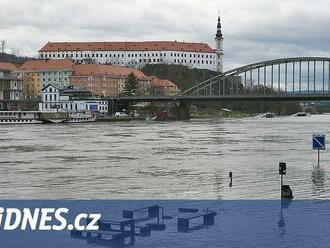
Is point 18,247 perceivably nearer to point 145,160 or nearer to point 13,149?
point 145,160

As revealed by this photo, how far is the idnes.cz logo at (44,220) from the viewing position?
18.7m

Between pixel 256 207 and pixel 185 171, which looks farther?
pixel 185 171

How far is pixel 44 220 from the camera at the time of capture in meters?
20.0

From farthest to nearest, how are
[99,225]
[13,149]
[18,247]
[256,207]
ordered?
[13,149], [256,207], [99,225], [18,247]

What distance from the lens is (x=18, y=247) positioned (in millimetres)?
16469

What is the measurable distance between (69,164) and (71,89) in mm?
133995

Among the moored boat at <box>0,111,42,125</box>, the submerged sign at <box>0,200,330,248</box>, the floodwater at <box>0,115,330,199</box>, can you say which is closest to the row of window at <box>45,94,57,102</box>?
the moored boat at <box>0,111,42,125</box>

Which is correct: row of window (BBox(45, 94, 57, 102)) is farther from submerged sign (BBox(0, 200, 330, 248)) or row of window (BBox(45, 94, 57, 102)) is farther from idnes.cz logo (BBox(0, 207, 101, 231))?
idnes.cz logo (BBox(0, 207, 101, 231))

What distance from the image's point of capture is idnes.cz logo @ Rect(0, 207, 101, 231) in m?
A: 18.7

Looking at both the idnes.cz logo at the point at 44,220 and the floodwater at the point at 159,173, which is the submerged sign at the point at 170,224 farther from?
the floodwater at the point at 159,173

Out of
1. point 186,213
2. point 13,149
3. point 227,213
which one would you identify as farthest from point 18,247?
point 13,149

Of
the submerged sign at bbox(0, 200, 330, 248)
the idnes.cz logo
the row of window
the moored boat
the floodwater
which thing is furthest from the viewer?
the row of window

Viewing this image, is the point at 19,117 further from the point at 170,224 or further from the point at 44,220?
the point at 170,224

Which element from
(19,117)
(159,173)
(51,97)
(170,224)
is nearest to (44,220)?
(170,224)
